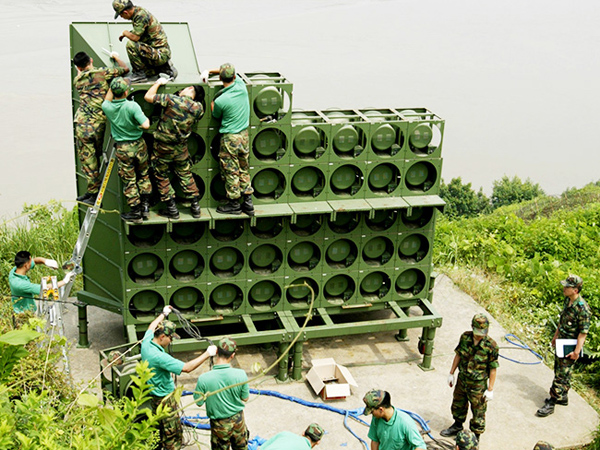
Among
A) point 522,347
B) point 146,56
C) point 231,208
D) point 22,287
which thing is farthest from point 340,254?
point 22,287

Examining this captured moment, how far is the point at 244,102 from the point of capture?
969 cm

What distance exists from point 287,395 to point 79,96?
15.5ft

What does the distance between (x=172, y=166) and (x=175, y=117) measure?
760 mm

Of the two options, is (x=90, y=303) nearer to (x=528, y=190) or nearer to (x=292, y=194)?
(x=292, y=194)

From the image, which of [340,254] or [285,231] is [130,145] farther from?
[340,254]

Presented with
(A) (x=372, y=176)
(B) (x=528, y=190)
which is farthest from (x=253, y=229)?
(B) (x=528, y=190)

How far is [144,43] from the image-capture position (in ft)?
31.6

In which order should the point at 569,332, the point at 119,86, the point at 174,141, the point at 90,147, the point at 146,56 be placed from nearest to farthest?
the point at 119,86 < the point at 174,141 < the point at 146,56 < the point at 90,147 < the point at 569,332

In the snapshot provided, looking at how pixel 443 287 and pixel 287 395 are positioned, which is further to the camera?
pixel 443 287

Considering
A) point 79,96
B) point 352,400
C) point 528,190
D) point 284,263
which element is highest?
point 79,96

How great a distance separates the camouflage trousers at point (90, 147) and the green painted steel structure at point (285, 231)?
0.81 ft

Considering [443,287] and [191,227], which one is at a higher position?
[191,227]

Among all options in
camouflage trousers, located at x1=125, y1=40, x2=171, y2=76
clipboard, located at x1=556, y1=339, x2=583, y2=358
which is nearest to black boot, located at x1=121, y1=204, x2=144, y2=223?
camouflage trousers, located at x1=125, y1=40, x2=171, y2=76

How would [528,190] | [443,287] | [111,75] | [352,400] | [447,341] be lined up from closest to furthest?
1. [111,75]
2. [352,400]
3. [447,341]
4. [443,287]
5. [528,190]
